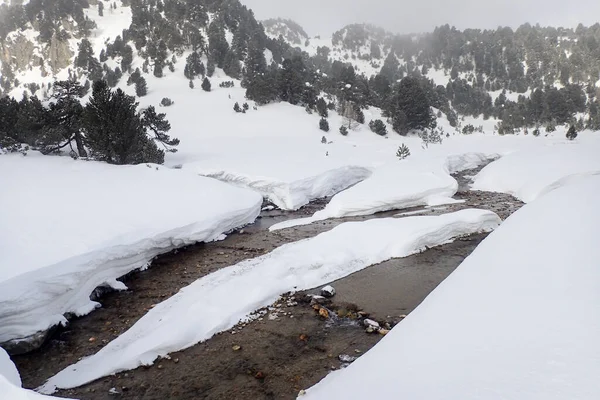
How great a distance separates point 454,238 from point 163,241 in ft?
37.2

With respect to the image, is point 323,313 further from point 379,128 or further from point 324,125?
point 379,128

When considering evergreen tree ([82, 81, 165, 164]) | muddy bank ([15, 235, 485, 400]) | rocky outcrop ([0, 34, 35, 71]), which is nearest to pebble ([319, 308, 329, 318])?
muddy bank ([15, 235, 485, 400])

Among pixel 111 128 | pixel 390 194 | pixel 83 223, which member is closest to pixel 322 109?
pixel 111 128

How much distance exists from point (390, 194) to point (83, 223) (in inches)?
548

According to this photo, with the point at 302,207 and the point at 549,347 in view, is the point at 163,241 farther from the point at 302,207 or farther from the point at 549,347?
the point at 549,347

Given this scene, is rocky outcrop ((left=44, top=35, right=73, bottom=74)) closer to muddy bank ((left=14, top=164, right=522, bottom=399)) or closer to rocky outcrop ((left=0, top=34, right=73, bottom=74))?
rocky outcrop ((left=0, top=34, right=73, bottom=74))

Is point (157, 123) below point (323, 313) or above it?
above

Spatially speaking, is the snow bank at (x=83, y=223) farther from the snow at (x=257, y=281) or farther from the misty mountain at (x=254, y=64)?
the misty mountain at (x=254, y=64)

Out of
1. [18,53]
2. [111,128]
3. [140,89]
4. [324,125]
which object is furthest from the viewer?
[18,53]

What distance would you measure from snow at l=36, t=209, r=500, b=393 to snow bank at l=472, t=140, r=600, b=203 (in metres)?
5.90

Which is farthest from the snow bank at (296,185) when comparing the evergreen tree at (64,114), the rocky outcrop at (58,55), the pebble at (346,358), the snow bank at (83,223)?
the rocky outcrop at (58,55)

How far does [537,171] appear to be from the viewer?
66.8 feet

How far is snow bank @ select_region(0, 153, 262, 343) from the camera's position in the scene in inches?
353

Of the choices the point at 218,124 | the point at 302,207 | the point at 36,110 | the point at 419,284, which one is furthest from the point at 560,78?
the point at 36,110
